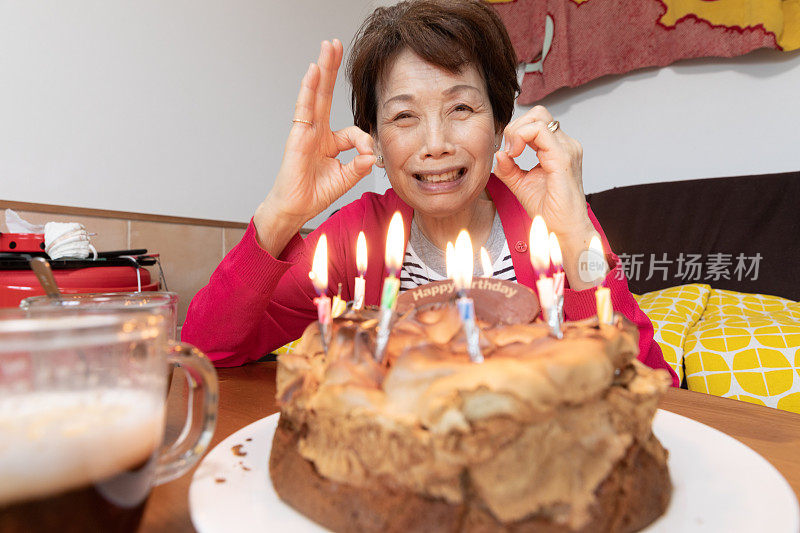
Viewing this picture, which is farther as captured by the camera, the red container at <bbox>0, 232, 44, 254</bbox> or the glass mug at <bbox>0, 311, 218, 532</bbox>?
the red container at <bbox>0, 232, 44, 254</bbox>

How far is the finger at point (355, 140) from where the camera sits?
47.9 inches

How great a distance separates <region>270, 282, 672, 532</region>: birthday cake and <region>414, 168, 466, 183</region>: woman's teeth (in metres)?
0.95

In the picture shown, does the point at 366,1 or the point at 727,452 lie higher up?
the point at 366,1

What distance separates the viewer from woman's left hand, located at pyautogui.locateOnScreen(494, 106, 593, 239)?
1.12 m

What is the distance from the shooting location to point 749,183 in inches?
90.0

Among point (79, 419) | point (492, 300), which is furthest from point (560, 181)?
point (79, 419)

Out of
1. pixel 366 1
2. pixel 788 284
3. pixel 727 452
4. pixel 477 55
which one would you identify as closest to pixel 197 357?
pixel 727 452

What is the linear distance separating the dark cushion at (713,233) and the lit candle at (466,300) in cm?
220

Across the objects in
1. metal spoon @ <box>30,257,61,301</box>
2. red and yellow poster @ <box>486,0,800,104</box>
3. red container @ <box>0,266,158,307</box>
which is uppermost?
red and yellow poster @ <box>486,0,800,104</box>

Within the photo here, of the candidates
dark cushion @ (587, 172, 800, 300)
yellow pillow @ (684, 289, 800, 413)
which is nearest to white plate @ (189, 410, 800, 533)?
yellow pillow @ (684, 289, 800, 413)

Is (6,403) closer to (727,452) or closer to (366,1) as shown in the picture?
(727,452)

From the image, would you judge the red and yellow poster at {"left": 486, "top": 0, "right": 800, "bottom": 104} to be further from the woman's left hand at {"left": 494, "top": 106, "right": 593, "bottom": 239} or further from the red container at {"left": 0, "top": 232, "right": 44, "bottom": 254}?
the red container at {"left": 0, "top": 232, "right": 44, "bottom": 254}

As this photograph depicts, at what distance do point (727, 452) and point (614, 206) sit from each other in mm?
2367

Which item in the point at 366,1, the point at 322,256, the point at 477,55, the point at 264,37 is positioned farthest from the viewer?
the point at 366,1
